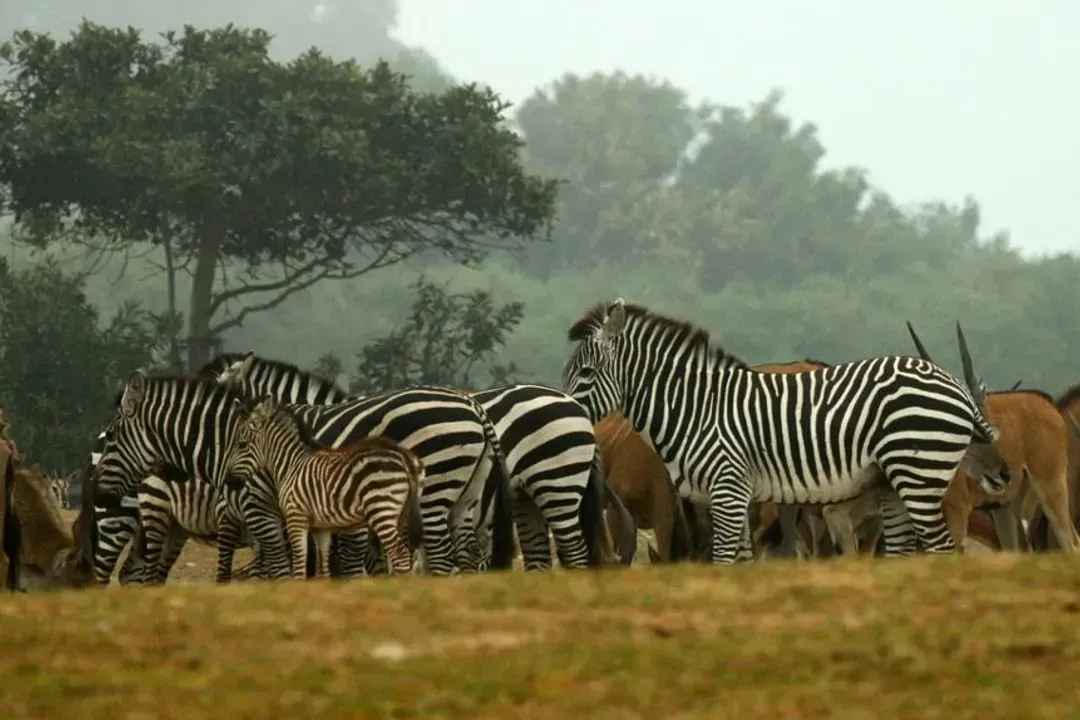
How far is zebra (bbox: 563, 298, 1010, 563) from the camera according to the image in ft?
49.2

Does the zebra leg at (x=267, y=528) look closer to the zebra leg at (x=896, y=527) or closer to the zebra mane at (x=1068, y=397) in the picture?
the zebra leg at (x=896, y=527)

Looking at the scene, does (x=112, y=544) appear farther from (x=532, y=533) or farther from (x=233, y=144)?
(x=233, y=144)

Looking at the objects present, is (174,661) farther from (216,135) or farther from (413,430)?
(216,135)

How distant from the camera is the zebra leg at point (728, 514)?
587 inches

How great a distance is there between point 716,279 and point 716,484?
6849 centimetres

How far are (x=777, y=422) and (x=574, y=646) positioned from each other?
7609mm

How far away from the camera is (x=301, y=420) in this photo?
14.4m

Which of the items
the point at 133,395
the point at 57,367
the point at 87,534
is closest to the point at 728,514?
the point at 133,395

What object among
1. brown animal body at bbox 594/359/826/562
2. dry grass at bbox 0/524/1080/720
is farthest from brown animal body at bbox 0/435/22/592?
dry grass at bbox 0/524/1080/720

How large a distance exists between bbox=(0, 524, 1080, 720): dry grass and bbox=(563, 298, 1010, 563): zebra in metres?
5.31

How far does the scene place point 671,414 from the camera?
620 inches

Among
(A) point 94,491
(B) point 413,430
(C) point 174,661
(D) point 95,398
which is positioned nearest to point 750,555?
(B) point 413,430

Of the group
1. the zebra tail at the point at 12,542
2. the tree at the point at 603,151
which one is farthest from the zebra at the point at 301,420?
the tree at the point at 603,151

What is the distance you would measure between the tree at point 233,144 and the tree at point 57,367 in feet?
Answer: 6.25
